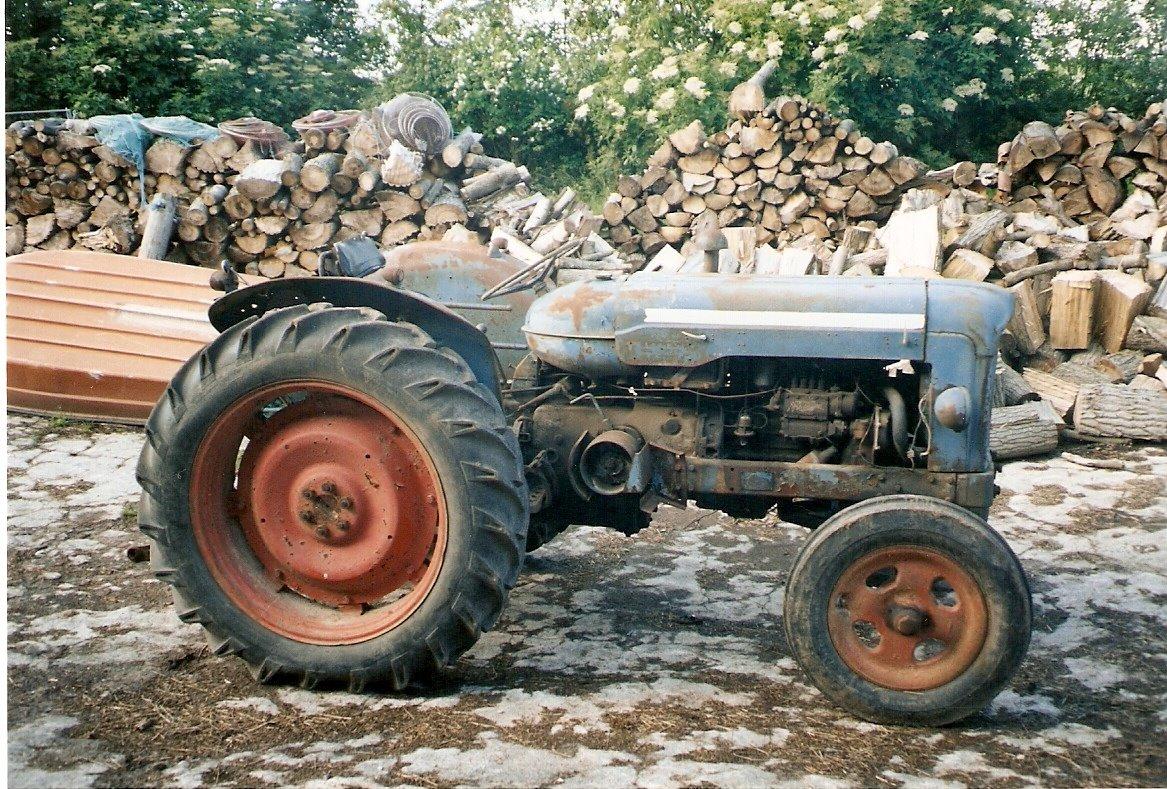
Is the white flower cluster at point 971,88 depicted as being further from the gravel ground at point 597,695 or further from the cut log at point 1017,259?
the gravel ground at point 597,695

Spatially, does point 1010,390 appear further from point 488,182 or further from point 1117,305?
point 488,182

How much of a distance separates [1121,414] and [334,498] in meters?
5.13

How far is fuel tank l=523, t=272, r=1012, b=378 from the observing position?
127 inches

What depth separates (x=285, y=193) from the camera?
8875 millimetres

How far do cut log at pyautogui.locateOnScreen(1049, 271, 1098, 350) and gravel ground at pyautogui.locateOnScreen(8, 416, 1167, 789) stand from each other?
2666mm

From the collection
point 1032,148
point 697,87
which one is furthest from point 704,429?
point 697,87

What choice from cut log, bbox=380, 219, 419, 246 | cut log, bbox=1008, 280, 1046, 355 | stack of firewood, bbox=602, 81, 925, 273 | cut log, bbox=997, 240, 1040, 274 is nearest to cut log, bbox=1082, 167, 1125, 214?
stack of firewood, bbox=602, 81, 925, 273

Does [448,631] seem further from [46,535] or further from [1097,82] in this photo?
[1097,82]

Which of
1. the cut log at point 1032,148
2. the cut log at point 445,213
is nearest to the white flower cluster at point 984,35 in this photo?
the cut log at point 1032,148

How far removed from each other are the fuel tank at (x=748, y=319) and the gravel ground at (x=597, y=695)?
1.02m

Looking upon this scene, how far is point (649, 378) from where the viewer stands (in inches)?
135

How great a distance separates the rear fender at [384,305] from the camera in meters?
3.43

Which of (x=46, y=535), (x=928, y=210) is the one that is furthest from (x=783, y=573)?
(x=928, y=210)

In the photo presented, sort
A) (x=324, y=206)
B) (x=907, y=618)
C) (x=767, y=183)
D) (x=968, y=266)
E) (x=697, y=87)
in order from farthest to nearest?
(x=697, y=87) → (x=767, y=183) → (x=324, y=206) → (x=968, y=266) → (x=907, y=618)
